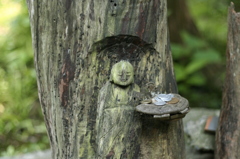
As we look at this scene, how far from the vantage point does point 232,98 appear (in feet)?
8.05

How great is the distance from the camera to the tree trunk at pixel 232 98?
7.82ft

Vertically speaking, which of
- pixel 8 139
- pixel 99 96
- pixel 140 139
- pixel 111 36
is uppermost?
pixel 111 36

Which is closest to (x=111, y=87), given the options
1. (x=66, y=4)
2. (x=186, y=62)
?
(x=66, y=4)

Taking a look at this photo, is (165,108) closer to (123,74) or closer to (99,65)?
(123,74)

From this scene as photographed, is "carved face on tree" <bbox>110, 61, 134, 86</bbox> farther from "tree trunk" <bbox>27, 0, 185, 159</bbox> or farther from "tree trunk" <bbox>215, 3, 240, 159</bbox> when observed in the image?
"tree trunk" <bbox>215, 3, 240, 159</bbox>

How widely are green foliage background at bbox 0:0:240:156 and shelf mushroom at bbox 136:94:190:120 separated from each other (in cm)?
237

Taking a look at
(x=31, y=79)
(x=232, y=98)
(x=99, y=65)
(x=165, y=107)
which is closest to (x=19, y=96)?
(x=31, y=79)

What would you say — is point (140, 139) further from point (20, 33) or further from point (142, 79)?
point (20, 33)

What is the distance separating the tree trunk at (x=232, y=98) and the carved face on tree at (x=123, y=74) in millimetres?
867

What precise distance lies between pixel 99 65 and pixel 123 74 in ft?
0.51

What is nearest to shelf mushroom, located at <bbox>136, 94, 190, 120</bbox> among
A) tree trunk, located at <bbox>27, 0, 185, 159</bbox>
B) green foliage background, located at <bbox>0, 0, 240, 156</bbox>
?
tree trunk, located at <bbox>27, 0, 185, 159</bbox>

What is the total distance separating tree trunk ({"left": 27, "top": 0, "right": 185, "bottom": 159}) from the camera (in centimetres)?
192

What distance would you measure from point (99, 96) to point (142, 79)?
0.90ft

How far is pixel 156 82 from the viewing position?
2.07 metres
